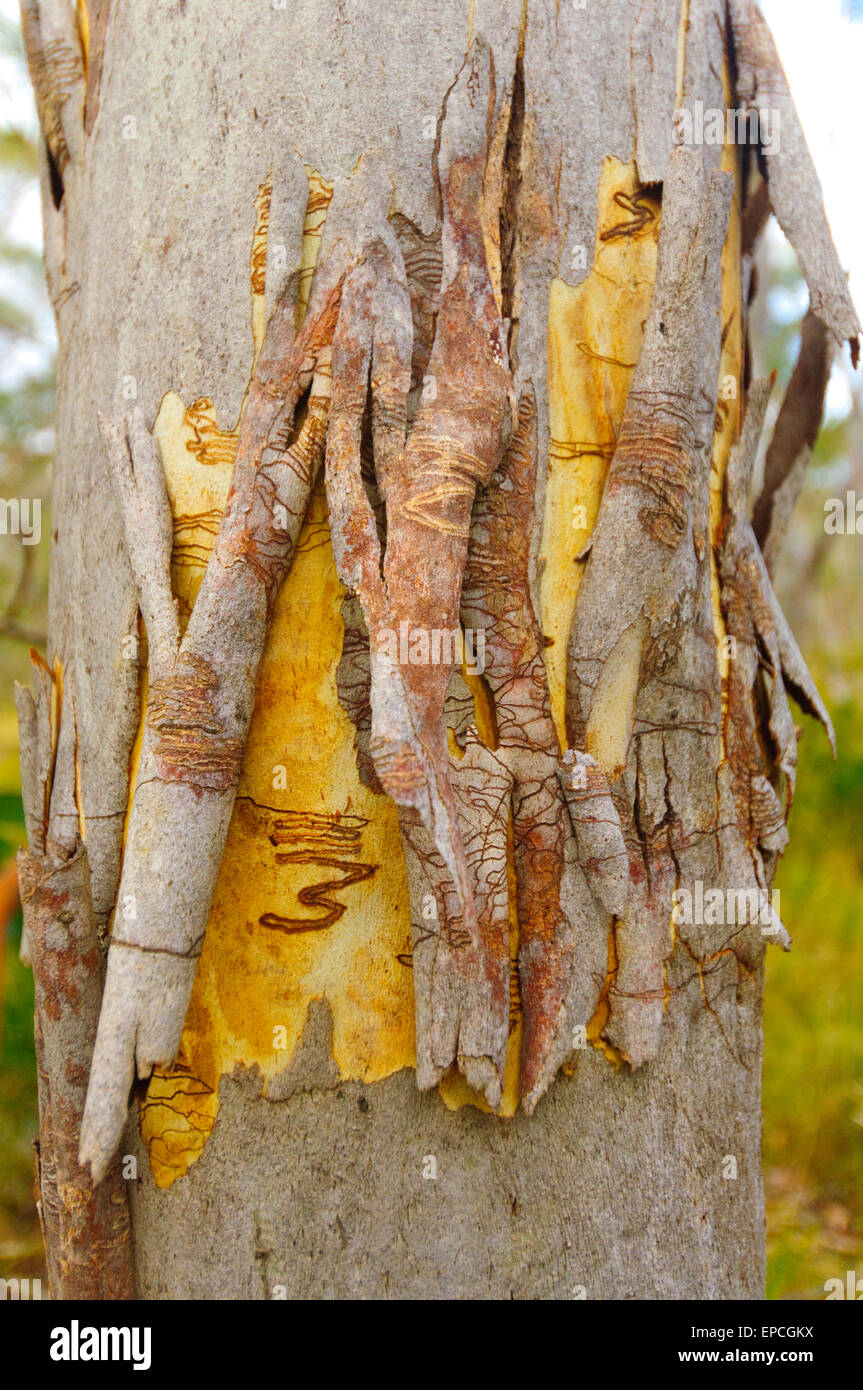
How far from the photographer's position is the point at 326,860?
1215 mm

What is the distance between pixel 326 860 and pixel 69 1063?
0.42m

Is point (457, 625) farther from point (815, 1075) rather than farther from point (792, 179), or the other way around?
point (815, 1075)

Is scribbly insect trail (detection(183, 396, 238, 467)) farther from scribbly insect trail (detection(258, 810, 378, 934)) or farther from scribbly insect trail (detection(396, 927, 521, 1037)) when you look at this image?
scribbly insect trail (detection(396, 927, 521, 1037))

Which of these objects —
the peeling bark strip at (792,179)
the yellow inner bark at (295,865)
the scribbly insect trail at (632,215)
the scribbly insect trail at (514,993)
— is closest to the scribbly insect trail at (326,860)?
the yellow inner bark at (295,865)

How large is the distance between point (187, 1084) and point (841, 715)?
4406 millimetres

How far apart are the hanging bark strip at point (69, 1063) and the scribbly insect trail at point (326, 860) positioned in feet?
0.83

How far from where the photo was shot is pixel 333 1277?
1.19 metres

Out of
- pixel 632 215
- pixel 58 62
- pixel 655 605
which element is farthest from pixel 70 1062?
pixel 58 62

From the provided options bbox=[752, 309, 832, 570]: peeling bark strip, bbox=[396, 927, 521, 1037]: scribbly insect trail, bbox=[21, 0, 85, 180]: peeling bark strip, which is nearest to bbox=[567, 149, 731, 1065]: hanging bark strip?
bbox=[396, 927, 521, 1037]: scribbly insect trail

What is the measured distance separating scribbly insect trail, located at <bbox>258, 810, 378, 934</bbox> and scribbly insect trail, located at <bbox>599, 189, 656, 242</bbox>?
0.85 metres

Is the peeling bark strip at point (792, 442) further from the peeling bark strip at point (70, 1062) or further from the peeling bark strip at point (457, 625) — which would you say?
the peeling bark strip at point (70, 1062)

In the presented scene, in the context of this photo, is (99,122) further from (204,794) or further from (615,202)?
(204,794)

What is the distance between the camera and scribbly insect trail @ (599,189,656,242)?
4.30 feet

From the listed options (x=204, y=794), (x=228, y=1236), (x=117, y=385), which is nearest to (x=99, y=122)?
(x=117, y=385)
